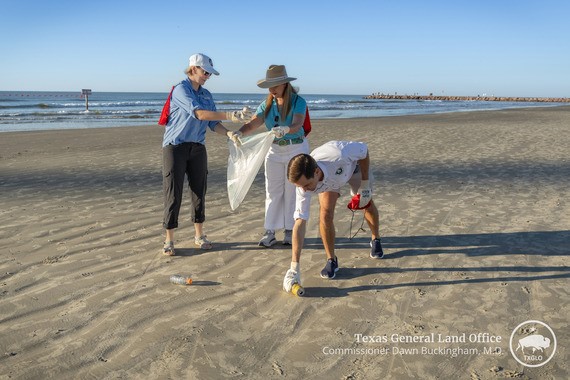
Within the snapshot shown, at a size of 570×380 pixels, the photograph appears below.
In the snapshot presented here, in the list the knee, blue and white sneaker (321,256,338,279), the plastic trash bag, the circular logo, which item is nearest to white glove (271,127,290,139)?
the plastic trash bag

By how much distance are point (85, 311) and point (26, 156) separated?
34.9 ft

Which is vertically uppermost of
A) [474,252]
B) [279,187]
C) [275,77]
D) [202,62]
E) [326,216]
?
[202,62]

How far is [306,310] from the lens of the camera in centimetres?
396

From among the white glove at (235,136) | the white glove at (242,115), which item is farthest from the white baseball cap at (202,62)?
the white glove at (235,136)

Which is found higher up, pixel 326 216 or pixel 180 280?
pixel 326 216

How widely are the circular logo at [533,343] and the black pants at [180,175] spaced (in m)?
3.27

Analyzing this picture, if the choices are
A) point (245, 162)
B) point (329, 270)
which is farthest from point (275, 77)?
point (329, 270)

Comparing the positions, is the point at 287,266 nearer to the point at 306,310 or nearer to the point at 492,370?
the point at 306,310

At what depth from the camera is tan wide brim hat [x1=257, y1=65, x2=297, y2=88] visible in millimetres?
4785

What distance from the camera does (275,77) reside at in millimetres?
4832

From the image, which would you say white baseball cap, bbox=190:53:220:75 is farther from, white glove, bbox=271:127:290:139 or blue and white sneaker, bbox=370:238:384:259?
blue and white sneaker, bbox=370:238:384:259

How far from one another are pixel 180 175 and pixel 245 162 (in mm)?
726

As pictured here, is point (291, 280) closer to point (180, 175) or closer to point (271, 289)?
point (271, 289)

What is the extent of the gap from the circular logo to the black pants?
3.27 meters
